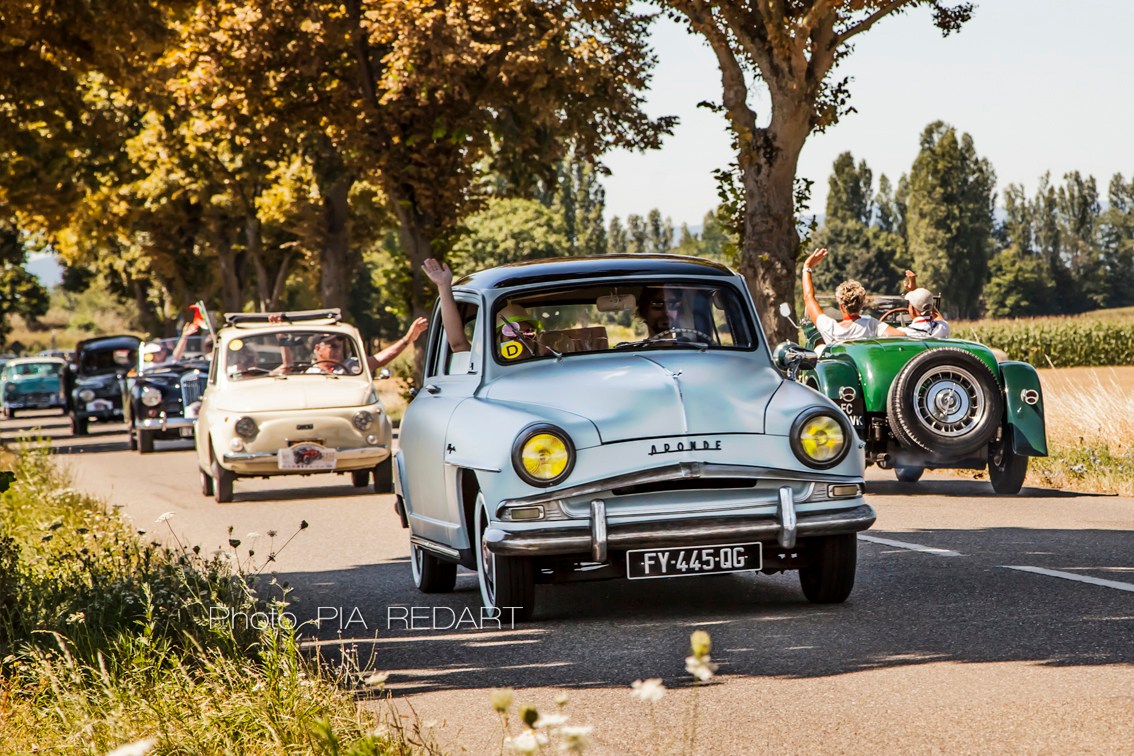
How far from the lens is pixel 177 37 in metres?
19.2

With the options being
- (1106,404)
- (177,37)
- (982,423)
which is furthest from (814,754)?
(177,37)

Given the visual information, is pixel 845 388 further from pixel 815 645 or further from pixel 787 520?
pixel 815 645

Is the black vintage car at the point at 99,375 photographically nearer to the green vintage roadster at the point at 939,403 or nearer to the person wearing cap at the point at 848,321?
the person wearing cap at the point at 848,321

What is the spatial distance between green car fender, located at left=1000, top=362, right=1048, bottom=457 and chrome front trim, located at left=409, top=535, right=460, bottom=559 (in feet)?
20.0

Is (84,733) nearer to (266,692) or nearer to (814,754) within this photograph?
(266,692)

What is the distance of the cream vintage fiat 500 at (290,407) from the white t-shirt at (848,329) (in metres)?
4.70

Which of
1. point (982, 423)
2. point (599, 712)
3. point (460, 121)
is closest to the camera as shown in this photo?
point (599, 712)

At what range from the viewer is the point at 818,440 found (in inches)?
315

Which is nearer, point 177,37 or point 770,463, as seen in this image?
point 770,463

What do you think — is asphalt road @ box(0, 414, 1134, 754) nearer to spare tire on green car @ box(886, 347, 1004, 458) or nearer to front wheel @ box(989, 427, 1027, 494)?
spare tire on green car @ box(886, 347, 1004, 458)

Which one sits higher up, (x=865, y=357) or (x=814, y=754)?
(x=865, y=357)

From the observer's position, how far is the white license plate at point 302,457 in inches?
661

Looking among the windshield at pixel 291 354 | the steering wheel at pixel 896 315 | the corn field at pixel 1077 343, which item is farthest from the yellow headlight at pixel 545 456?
the corn field at pixel 1077 343

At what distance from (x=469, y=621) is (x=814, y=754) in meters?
3.51
